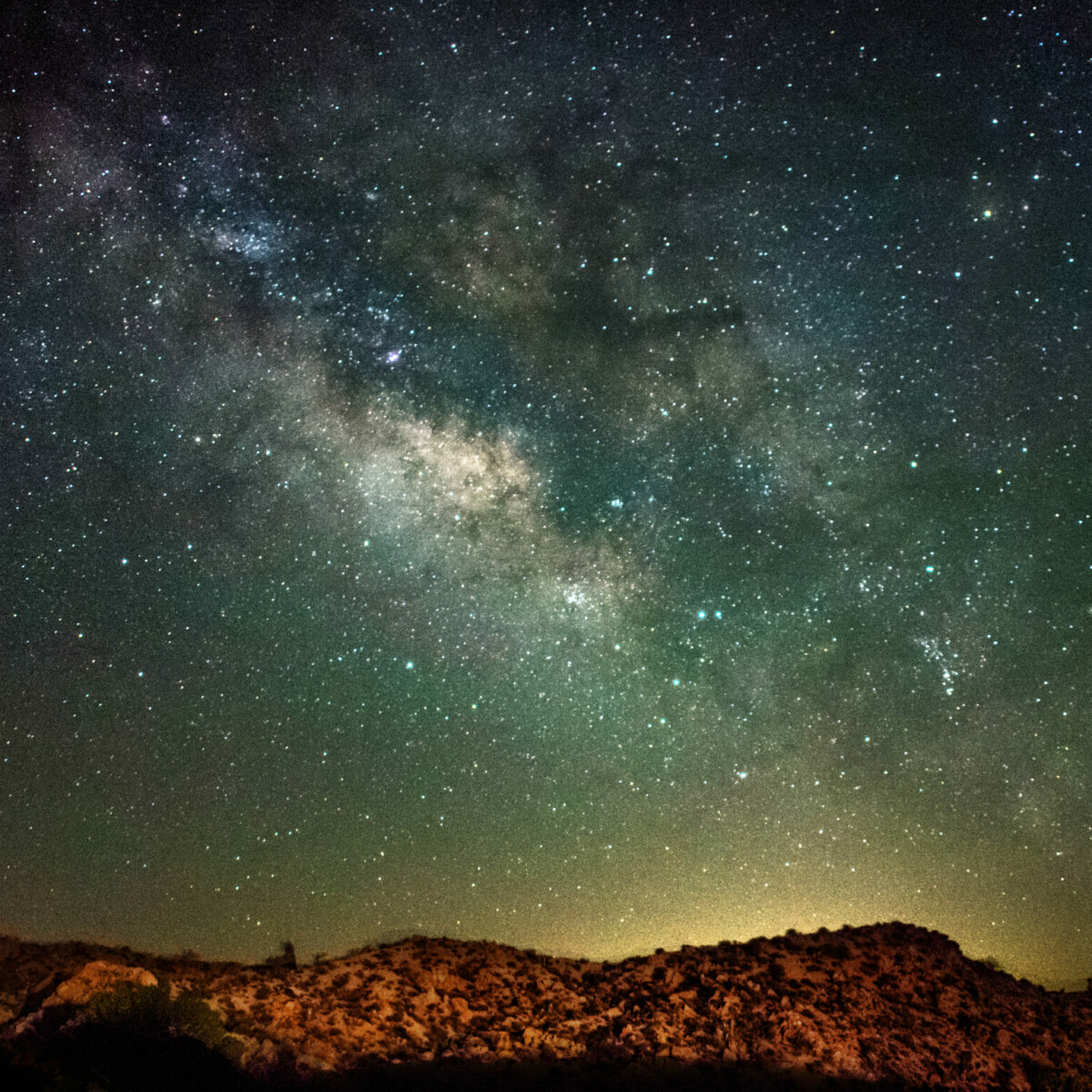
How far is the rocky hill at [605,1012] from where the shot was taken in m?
11.9

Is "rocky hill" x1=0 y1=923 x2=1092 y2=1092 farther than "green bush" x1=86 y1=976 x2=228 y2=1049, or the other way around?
"rocky hill" x1=0 y1=923 x2=1092 y2=1092

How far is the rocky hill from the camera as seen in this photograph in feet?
39.0

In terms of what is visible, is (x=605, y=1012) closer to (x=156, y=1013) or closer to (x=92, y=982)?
(x=156, y=1013)

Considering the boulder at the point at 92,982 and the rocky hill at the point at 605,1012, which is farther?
the rocky hill at the point at 605,1012

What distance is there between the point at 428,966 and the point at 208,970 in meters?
5.52

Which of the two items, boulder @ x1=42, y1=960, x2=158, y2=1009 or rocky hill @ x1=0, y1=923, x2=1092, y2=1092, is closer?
boulder @ x1=42, y1=960, x2=158, y2=1009

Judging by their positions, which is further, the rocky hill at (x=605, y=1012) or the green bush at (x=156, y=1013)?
the rocky hill at (x=605, y=1012)

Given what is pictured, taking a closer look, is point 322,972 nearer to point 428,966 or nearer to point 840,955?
point 428,966

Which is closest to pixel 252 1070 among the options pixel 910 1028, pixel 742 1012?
pixel 742 1012

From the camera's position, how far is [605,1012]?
15.4m

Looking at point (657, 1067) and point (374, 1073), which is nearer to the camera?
point (374, 1073)

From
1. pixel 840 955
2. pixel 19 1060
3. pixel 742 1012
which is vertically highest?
pixel 840 955

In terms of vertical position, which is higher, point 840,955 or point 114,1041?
point 840,955

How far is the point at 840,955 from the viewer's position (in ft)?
61.3
